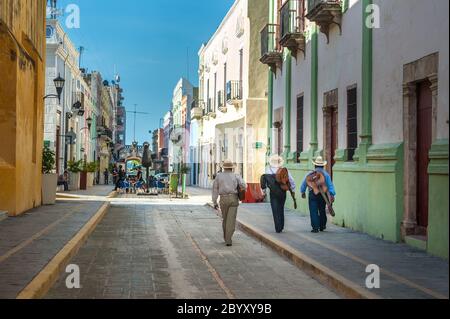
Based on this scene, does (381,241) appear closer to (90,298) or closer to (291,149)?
(90,298)

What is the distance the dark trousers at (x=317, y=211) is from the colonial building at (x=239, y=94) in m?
11.0

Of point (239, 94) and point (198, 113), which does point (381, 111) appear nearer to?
point (239, 94)

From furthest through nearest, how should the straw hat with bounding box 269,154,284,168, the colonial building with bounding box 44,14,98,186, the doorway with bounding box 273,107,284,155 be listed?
the colonial building with bounding box 44,14,98,186 → the doorway with bounding box 273,107,284,155 → the straw hat with bounding box 269,154,284,168

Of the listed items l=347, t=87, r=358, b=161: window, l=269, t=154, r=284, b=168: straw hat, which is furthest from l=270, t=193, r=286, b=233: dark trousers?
l=347, t=87, r=358, b=161: window

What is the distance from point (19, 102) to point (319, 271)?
1061 cm

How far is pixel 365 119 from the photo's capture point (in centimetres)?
1414

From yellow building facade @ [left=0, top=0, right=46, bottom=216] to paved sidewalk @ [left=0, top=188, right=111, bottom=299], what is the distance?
2.38 ft

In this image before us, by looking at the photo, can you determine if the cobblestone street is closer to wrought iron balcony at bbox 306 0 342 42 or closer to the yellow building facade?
the yellow building facade

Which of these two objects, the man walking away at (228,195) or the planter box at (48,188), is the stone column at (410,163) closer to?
the man walking away at (228,195)

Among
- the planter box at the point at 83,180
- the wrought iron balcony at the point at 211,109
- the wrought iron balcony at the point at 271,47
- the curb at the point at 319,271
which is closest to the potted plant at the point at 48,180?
the wrought iron balcony at the point at 271,47

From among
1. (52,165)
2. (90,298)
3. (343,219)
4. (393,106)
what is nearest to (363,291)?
(90,298)

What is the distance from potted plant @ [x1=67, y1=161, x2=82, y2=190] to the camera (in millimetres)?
33822

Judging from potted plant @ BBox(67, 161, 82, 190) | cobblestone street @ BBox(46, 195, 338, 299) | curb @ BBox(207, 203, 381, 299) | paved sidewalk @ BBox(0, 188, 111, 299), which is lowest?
cobblestone street @ BBox(46, 195, 338, 299)

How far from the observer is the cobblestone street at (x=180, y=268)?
8.20 metres
